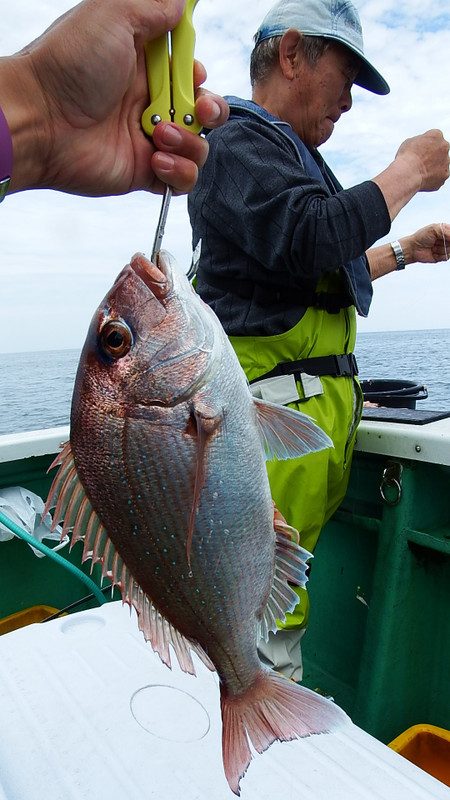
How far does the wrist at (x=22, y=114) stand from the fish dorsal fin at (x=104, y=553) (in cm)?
71

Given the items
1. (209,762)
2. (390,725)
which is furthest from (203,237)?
(390,725)

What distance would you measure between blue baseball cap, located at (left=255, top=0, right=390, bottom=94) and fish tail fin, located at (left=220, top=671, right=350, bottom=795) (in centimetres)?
238

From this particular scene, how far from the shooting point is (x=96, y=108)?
4.83 feet

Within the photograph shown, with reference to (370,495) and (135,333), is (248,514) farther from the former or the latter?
(370,495)

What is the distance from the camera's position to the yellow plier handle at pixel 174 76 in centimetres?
121

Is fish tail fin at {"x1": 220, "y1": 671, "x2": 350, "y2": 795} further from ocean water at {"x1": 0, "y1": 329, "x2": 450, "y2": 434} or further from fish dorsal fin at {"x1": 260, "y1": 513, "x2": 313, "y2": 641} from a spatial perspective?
ocean water at {"x1": 0, "y1": 329, "x2": 450, "y2": 434}

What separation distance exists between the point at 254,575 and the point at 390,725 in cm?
194

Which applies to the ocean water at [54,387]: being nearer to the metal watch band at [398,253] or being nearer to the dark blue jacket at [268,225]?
the metal watch band at [398,253]

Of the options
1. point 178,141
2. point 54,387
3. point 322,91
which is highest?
point 322,91

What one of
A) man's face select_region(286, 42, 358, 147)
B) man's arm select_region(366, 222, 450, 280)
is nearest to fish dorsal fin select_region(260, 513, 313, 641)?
man's face select_region(286, 42, 358, 147)

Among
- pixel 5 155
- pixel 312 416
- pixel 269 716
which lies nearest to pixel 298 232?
pixel 312 416

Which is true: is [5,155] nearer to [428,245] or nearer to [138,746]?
[138,746]

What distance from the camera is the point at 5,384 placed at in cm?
1032

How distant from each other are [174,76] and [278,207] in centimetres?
113
